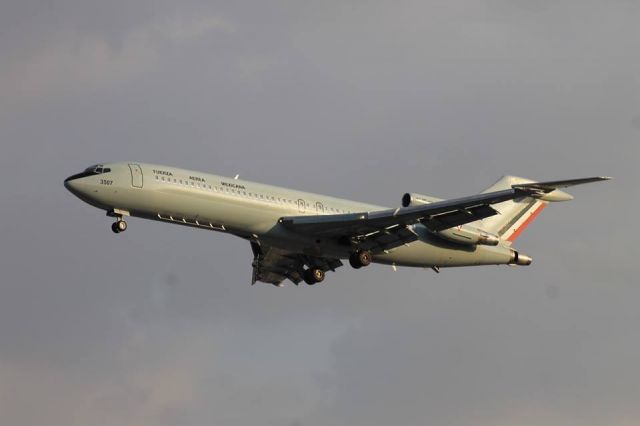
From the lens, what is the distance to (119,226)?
1821 inches

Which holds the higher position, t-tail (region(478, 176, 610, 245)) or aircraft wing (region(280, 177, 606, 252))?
t-tail (region(478, 176, 610, 245))

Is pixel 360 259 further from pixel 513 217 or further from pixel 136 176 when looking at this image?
pixel 136 176

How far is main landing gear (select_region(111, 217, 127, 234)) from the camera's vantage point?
46188 millimetres

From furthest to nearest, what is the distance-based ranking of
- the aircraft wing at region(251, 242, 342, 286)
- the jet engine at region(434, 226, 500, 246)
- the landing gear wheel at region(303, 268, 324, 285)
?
the aircraft wing at region(251, 242, 342, 286) < the landing gear wheel at region(303, 268, 324, 285) < the jet engine at region(434, 226, 500, 246)

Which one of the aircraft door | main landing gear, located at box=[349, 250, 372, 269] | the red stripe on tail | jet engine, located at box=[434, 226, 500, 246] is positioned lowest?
main landing gear, located at box=[349, 250, 372, 269]

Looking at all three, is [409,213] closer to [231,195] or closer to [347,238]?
[347,238]

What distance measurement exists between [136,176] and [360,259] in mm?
9606

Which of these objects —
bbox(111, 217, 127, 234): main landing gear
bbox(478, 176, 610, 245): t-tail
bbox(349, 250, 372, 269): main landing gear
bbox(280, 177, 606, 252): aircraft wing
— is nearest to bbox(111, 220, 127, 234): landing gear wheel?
bbox(111, 217, 127, 234): main landing gear

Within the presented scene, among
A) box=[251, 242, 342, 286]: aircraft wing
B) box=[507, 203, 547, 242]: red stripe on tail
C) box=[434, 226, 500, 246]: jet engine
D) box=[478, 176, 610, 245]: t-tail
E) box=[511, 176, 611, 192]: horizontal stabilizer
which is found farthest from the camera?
box=[507, 203, 547, 242]: red stripe on tail

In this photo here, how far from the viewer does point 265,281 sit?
55.5 meters

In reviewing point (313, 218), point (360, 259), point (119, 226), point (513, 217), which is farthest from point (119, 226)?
point (513, 217)

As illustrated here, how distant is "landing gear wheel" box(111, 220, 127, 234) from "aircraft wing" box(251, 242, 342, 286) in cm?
781

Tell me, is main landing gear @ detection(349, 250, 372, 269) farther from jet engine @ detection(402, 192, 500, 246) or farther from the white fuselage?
jet engine @ detection(402, 192, 500, 246)

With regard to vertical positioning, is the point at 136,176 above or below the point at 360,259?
above
